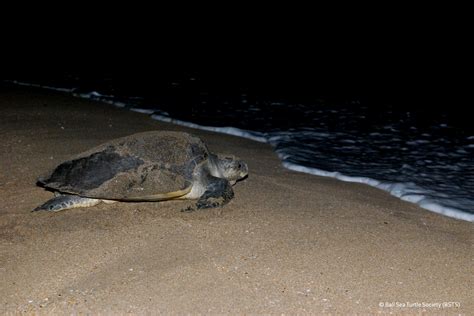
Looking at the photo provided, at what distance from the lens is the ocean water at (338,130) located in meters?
3.85

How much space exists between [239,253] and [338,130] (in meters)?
3.39

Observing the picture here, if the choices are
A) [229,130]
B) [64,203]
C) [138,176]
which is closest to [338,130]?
[229,130]

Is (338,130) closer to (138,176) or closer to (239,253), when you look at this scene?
(138,176)

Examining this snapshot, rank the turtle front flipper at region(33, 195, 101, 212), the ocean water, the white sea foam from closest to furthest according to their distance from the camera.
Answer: the turtle front flipper at region(33, 195, 101, 212) < the ocean water < the white sea foam

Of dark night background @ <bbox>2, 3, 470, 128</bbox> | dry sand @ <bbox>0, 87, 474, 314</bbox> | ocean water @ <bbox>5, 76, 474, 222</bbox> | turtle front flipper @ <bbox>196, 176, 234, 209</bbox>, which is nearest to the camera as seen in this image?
dry sand @ <bbox>0, 87, 474, 314</bbox>

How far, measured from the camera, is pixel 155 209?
2.96 metres

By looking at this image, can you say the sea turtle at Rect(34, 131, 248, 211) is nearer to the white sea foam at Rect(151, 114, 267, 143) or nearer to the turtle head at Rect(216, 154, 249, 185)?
the turtle head at Rect(216, 154, 249, 185)

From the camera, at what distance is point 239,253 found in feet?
7.94

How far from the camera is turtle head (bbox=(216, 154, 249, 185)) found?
3.39 metres

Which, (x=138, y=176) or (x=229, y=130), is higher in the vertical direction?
(x=138, y=176)

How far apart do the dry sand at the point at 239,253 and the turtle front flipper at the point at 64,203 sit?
0.14ft

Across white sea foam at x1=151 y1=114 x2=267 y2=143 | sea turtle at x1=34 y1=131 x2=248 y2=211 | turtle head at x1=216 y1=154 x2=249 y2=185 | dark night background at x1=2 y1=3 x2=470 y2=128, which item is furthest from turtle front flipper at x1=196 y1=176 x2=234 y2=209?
dark night background at x1=2 y1=3 x2=470 y2=128

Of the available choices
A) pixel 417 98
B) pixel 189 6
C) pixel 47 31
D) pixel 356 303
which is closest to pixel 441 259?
pixel 356 303

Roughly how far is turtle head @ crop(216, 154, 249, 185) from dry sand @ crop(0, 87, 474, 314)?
127 millimetres
